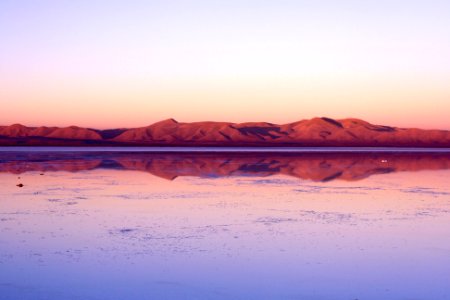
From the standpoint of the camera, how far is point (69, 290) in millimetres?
5266

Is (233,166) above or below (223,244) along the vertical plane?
above

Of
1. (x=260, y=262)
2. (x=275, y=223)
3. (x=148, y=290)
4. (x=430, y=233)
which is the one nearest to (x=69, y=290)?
(x=148, y=290)

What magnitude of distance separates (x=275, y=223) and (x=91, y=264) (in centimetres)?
359

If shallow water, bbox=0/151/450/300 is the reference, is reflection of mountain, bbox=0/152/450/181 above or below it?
above

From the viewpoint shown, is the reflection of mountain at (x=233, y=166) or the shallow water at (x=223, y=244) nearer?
the shallow water at (x=223, y=244)

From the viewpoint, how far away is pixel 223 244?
730cm

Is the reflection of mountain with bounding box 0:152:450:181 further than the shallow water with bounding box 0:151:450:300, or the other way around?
the reflection of mountain with bounding box 0:152:450:181

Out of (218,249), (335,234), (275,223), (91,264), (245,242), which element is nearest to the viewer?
(91,264)

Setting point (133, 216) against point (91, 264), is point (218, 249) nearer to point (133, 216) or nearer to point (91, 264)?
point (91, 264)

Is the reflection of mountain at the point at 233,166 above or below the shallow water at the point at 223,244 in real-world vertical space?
above

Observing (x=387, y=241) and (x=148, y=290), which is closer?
(x=148, y=290)

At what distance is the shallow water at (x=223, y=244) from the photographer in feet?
17.7

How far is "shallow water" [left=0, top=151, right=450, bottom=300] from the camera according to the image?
5.41 m

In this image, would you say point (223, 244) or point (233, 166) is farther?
point (233, 166)
